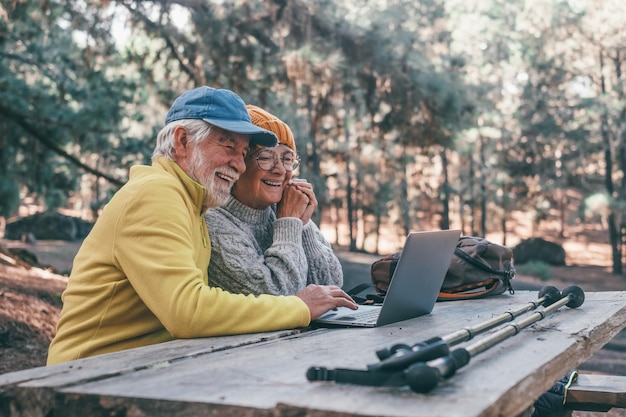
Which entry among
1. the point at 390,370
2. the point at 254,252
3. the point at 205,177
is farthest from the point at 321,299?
the point at 390,370

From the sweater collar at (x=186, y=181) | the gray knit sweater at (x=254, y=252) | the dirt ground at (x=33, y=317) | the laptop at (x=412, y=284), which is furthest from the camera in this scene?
the dirt ground at (x=33, y=317)

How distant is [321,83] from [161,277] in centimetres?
718

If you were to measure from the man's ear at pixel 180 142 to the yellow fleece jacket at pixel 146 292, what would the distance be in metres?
0.18

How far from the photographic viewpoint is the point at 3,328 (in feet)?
20.8

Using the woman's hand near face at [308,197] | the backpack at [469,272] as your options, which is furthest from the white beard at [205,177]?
the backpack at [469,272]

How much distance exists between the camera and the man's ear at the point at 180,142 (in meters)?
2.61

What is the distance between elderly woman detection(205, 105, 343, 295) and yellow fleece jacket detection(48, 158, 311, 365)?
454 mm

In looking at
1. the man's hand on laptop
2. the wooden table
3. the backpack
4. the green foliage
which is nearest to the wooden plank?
the wooden table

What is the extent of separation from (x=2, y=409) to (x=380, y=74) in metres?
7.88

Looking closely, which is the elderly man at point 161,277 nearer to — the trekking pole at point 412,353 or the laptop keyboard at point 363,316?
the laptop keyboard at point 363,316

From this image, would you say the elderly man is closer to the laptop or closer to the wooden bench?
the laptop

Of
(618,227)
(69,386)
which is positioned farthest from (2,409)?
(618,227)

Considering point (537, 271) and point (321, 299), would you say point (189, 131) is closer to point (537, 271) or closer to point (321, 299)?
point (321, 299)

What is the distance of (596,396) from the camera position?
350 centimetres
